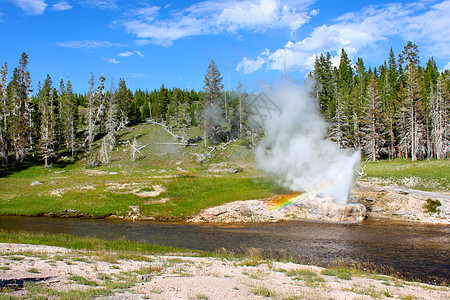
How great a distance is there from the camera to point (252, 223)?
3134cm

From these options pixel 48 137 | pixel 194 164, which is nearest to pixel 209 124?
pixel 194 164

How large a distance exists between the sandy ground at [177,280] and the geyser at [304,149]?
15.8 metres

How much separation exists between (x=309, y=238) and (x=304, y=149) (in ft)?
30.6

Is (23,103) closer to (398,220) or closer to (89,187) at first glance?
(89,187)

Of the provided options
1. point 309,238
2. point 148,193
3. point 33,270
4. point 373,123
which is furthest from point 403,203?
point 373,123

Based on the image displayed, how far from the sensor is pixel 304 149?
99.6 feet

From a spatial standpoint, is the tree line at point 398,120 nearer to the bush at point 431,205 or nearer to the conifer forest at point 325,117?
the conifer forest at point 325,117

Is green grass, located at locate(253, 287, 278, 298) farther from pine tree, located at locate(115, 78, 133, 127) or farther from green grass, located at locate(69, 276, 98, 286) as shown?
pine tree, located at locate(115, 78, 133, 127)

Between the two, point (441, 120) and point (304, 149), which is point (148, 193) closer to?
point (304, 149)

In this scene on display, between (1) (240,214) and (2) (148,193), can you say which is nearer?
(1) (240,214)

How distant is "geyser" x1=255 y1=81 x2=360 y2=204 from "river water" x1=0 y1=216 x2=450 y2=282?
4.74 metres

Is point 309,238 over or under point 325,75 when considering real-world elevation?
under

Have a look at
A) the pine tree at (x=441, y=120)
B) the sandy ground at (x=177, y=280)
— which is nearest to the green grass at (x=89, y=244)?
the sandy ground at (x=177, y=280)

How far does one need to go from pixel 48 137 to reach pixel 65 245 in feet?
200
